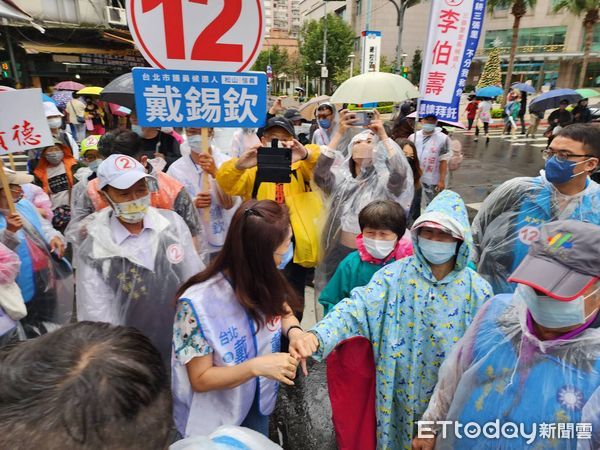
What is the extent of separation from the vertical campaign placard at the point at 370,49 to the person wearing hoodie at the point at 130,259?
11.6 meters

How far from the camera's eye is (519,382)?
137 cm

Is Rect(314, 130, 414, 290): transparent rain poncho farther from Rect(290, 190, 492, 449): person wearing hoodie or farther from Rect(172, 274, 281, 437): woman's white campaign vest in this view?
Rect(172, 274, 281, 437): woman's white campaign vest

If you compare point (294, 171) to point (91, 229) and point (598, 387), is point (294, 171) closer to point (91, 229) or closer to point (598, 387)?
point (91, 229)

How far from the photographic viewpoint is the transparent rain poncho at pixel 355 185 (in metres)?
3.21

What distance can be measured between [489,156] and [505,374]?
13.1m

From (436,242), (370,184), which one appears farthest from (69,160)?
(436,242)

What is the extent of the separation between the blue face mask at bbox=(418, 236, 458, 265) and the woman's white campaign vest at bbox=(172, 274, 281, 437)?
765 mm

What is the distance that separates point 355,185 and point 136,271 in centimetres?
192

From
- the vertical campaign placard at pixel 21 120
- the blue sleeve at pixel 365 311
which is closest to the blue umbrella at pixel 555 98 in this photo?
the blue sleeve at pixel 365 311

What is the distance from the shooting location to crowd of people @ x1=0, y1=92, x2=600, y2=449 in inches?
28.0

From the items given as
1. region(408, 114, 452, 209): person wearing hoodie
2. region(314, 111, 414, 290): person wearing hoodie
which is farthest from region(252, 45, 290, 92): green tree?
region(314, 111, 414, 290): person wearing hoodie

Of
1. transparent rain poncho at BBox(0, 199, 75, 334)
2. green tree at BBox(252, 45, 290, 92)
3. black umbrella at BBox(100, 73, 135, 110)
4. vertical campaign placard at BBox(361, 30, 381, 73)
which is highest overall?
green tree at BBox(252, 45, 290, 92)

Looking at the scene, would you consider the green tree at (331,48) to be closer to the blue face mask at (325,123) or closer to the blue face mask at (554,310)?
the blue face mask at (325,123)

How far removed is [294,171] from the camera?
308cm
